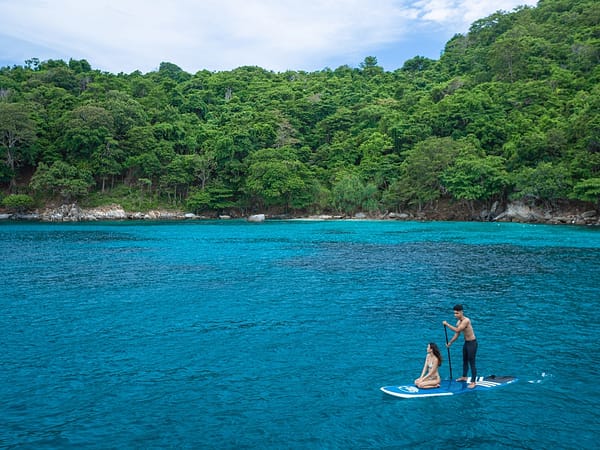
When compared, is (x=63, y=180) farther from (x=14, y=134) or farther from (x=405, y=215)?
(x=405, y=215)

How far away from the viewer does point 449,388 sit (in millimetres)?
11641

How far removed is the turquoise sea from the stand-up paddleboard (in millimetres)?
180

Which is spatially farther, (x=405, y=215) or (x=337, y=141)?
(x=337, y=141)

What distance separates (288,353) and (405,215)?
235 feet

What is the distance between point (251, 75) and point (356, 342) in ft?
523

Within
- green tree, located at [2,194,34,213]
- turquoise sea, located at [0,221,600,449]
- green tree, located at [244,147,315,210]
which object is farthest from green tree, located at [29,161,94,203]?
turquoise sea, located at [0,221,600,449]

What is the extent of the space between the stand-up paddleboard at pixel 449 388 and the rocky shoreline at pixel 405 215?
196 feet

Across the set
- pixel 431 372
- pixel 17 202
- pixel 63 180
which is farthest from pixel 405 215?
pixel 17 202

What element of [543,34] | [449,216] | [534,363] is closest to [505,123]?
[449,216]

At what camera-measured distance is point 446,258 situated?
3453 centimetres

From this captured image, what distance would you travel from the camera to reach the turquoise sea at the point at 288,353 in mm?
9719

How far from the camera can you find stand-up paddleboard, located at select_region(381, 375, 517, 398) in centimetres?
1126

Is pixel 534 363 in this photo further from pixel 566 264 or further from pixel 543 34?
pixel 543 34

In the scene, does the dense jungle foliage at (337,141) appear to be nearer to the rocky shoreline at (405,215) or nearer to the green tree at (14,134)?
the green tree at (14,134)
